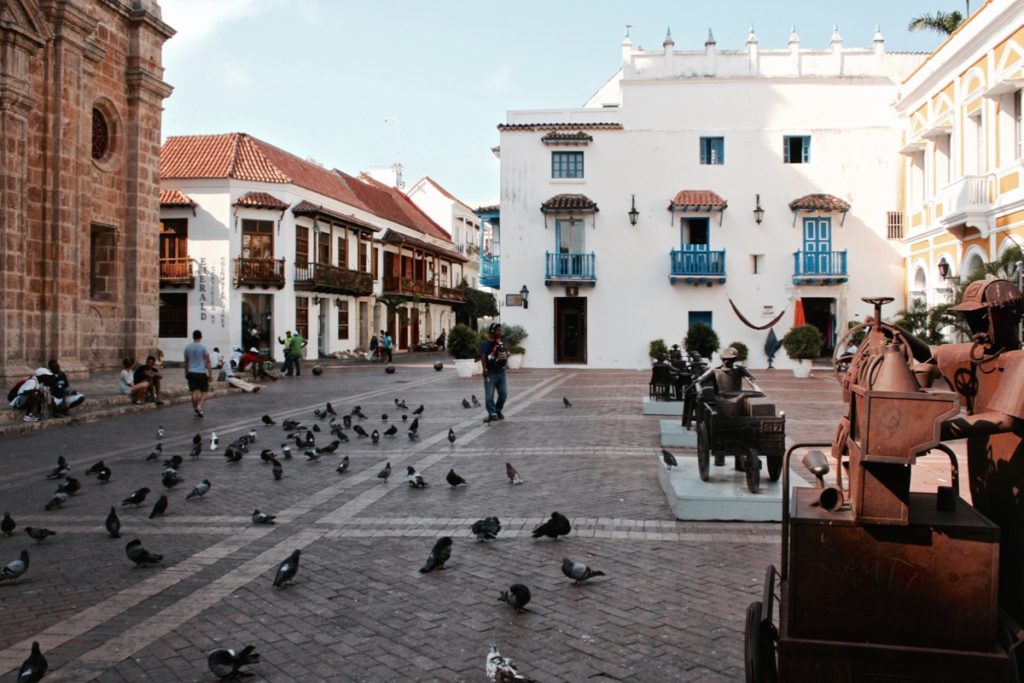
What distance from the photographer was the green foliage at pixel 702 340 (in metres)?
27.5

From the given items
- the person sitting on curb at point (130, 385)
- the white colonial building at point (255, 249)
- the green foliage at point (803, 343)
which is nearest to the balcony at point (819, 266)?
the green foliage at point (803, 343)

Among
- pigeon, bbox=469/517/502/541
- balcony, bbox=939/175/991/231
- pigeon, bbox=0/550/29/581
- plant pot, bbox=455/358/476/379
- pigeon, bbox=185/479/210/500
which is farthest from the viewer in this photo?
plant pot, bbox=455/358/476/379

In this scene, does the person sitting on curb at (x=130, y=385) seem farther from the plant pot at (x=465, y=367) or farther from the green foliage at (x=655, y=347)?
the green foliage at (x=655, y=347)

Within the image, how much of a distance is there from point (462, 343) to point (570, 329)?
21.4ft

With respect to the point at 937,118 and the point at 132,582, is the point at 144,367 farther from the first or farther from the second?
the point at 937,118

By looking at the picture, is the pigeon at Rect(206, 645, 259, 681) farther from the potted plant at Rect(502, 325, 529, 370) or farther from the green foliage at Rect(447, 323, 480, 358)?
the potted plant at Rect(502, 325, 529, 370)

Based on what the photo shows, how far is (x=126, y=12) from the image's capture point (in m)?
22.1

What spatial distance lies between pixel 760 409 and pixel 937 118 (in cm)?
2096

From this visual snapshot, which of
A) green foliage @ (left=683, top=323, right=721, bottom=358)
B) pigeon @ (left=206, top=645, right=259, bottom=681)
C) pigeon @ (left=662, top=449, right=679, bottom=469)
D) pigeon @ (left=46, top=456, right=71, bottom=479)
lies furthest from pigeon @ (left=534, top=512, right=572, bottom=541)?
green foliage @ (left=683, top=323, right=721, bottom=358)

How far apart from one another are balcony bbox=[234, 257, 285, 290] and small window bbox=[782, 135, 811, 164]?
21.9 meters

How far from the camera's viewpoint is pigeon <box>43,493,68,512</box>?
7457mm

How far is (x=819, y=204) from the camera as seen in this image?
29828mm

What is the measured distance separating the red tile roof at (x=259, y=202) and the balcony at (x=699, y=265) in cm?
1764

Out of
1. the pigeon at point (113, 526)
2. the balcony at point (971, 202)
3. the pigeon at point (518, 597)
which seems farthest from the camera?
the balcony at point (971, 202)
